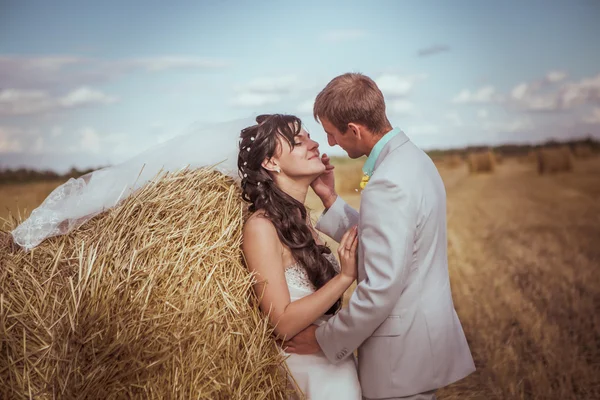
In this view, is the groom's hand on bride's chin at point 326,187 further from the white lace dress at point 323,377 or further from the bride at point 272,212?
the white lace dress at point 323,377

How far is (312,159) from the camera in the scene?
3586mm

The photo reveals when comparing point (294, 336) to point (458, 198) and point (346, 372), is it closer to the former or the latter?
point (346, 372)

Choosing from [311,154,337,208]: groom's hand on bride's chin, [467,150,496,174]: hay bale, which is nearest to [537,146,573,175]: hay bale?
[467,150,496,174]: hay bale

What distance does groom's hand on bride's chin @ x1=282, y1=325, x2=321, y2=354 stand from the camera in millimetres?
3357

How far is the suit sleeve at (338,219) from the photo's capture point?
3883mm

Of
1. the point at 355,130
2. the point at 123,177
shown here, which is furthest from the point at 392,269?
the point at 123,177

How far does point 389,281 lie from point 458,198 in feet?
42.7

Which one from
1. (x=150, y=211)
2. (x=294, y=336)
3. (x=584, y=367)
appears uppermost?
(x=150, y=211)

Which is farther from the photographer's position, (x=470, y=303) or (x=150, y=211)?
(x=470, y=303)

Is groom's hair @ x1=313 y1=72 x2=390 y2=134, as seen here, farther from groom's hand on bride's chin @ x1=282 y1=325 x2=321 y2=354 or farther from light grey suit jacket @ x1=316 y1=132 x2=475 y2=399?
groom's hand on bride's chin @ x1=282 y1=325 x2=321 y2=354

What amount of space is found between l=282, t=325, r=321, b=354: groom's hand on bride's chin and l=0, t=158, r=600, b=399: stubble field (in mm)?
1256

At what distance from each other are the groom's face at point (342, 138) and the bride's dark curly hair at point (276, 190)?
0.91 ft

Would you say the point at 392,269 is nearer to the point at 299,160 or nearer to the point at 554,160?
the point at 299,160

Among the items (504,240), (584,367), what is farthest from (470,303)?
(504,240)
